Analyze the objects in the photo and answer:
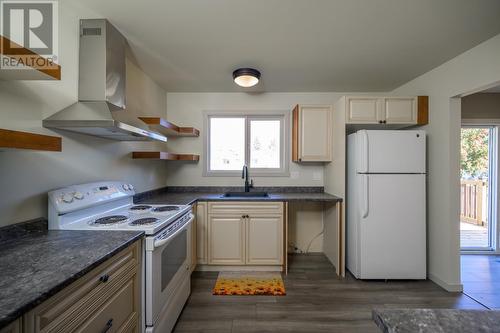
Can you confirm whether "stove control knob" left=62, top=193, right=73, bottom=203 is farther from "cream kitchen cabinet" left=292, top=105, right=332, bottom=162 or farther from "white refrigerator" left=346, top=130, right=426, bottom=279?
"white refrigerator" left=346, top=130, right=426, bottom=279

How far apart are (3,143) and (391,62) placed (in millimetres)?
3143

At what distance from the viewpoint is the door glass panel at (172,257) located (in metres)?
1.59

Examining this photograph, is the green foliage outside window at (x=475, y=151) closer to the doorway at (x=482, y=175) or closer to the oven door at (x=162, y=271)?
the doorway at (x=482, y=175)

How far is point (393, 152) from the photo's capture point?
7.93 ft

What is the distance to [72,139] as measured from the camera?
1621 millimetres

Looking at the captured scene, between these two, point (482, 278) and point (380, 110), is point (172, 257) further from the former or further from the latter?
point (482, 278)

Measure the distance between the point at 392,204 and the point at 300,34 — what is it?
2.05 meters

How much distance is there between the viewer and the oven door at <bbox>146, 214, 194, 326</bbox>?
54.7 inches

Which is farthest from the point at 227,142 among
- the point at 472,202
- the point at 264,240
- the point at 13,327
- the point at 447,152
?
the point at 472,202

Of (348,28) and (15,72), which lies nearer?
(15,72)

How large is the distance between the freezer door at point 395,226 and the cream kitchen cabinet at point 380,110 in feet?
2.30

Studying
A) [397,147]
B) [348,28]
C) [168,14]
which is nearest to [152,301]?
[168,14]

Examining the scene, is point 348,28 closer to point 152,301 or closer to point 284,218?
point 284,218

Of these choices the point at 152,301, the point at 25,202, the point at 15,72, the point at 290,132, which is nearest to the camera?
the point at 15,72
